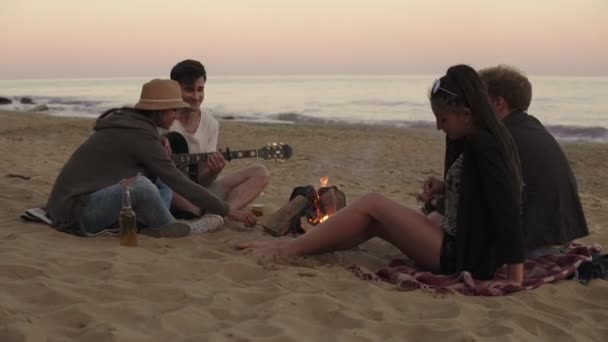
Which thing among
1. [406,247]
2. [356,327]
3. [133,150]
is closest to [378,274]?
[406,247]

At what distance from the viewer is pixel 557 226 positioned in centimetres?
429

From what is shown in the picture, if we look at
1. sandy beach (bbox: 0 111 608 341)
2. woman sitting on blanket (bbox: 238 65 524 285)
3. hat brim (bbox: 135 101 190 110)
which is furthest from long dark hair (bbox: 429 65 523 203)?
hat brim (bbox: 135 101 190 110)

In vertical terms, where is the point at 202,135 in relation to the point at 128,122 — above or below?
below

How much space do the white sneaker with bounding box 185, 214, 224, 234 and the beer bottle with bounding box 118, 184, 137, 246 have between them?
603 mm

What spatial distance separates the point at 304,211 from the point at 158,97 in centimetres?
Answer: 146

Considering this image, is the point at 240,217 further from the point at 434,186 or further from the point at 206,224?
Answer: the point at 434,186

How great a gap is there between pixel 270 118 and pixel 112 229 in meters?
20.3

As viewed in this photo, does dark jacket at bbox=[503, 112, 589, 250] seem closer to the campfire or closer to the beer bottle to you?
the campfire

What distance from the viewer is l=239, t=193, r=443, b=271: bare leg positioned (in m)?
4.19

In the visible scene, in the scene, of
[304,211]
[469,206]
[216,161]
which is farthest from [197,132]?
[469,206]

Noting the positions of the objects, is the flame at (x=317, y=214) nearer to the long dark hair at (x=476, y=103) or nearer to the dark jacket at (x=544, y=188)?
the dark jacket at (x=544, y=188)

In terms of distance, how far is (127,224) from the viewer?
15.1 feet

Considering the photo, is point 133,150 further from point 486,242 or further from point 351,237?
point 486,242

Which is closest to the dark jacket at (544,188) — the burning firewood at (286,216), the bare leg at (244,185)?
the burning firewood at (286,216)
